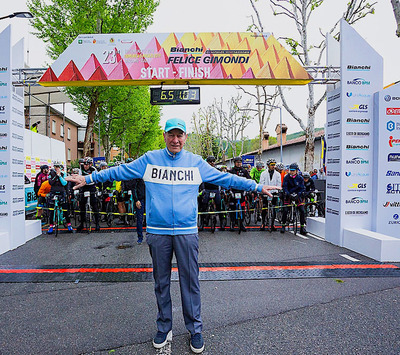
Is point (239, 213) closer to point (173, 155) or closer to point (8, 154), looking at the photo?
point (8, 154)

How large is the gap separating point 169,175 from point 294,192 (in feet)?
23.3

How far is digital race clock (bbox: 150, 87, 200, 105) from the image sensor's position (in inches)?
349

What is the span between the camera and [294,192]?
9672mm

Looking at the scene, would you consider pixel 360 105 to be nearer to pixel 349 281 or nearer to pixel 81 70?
pixel 349 281

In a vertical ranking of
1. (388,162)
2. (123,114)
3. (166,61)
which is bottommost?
(388,162)

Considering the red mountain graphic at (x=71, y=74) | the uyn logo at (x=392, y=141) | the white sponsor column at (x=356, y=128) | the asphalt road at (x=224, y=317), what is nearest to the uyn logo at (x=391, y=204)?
the white sponsor column at (x=356, y=128)

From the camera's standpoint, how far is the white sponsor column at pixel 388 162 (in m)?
7.58

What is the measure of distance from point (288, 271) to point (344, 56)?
17.7ft

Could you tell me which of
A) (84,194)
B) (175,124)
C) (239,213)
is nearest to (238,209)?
(239,213)

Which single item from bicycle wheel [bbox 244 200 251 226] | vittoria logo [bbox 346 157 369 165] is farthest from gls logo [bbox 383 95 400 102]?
bicycle wheel [bbox 244 200 251 226]

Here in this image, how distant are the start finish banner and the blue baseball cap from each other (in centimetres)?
560

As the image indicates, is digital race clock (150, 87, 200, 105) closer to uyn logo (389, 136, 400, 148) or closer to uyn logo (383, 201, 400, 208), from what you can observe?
uyn logo (389, 136, 400, 148)

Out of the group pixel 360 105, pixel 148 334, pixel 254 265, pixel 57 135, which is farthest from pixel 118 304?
pixel 57 135

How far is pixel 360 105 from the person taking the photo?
793 cm
